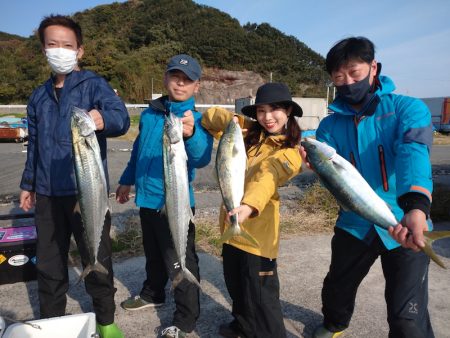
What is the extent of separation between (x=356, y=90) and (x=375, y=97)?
0.52 ft

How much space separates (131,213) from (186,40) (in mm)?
67509

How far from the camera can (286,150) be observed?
8.81ft

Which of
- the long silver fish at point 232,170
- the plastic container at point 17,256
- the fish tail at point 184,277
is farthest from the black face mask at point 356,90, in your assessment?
the plastic container at point 17,256

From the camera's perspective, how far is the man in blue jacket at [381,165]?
2.18m

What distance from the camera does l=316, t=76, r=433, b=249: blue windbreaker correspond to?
212 centimetres

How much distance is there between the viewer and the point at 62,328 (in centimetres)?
239

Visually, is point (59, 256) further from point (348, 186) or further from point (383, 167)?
point (383, 167)

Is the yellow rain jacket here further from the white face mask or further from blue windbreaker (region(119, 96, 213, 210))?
the white face mask

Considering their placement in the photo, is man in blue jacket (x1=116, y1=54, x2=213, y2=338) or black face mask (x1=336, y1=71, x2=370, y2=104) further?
man in blue jacket (x1=116, y1=54, x2=213, y2=338)

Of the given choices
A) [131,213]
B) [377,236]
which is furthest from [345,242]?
[131,213]

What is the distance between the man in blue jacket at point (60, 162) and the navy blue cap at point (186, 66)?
592 mm

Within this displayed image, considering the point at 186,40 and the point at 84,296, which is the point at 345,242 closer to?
the point at 84,296

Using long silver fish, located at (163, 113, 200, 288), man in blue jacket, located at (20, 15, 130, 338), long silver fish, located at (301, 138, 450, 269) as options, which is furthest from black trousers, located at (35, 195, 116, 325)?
long silver fish, located at (301, 138, 450, 269)

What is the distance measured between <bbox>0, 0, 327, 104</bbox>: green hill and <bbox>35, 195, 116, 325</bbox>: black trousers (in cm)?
4387
